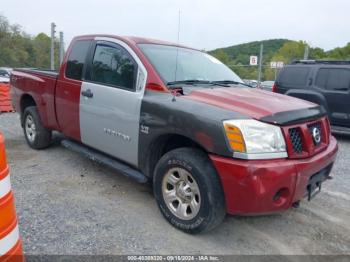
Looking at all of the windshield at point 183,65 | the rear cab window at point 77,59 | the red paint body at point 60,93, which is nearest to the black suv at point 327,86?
the windshield at point 183,65

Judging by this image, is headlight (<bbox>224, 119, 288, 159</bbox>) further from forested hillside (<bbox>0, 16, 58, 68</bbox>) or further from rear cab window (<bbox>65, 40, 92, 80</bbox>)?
forested hillside (<bbox>0, 16, 58, 68</bbox>)

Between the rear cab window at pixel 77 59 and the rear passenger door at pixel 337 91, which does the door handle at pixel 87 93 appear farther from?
the rear passenger door at pixel 337 91

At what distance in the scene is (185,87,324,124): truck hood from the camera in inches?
115

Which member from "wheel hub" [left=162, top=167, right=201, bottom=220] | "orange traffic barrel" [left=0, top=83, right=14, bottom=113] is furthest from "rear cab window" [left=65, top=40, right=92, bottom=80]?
"orange traffic barrel" [left=0, top=83, right=14, bottom=113]

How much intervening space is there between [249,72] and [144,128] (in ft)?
107

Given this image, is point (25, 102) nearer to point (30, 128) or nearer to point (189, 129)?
point (30, 128)

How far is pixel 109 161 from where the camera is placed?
13.2 ft

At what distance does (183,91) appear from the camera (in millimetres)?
3406

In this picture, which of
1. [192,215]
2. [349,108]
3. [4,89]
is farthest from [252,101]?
[4,89]

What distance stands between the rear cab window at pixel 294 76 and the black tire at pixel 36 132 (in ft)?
19.1

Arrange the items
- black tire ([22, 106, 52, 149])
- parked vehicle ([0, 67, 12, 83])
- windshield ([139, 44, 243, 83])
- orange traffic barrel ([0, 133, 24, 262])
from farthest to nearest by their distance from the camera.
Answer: parked vehicle ([0, 67, 12, 83]), black tire ([22, 106, 52, 149]), windshield ([139, 44, 243, 83]), orange traffic barrel ([0, 133, 24, 262])

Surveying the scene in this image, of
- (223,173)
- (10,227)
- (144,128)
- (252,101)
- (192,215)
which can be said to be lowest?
(192,215)

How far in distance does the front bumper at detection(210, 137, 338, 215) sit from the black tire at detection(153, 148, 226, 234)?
10 centimetres

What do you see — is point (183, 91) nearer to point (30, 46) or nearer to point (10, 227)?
point (10, 227)
